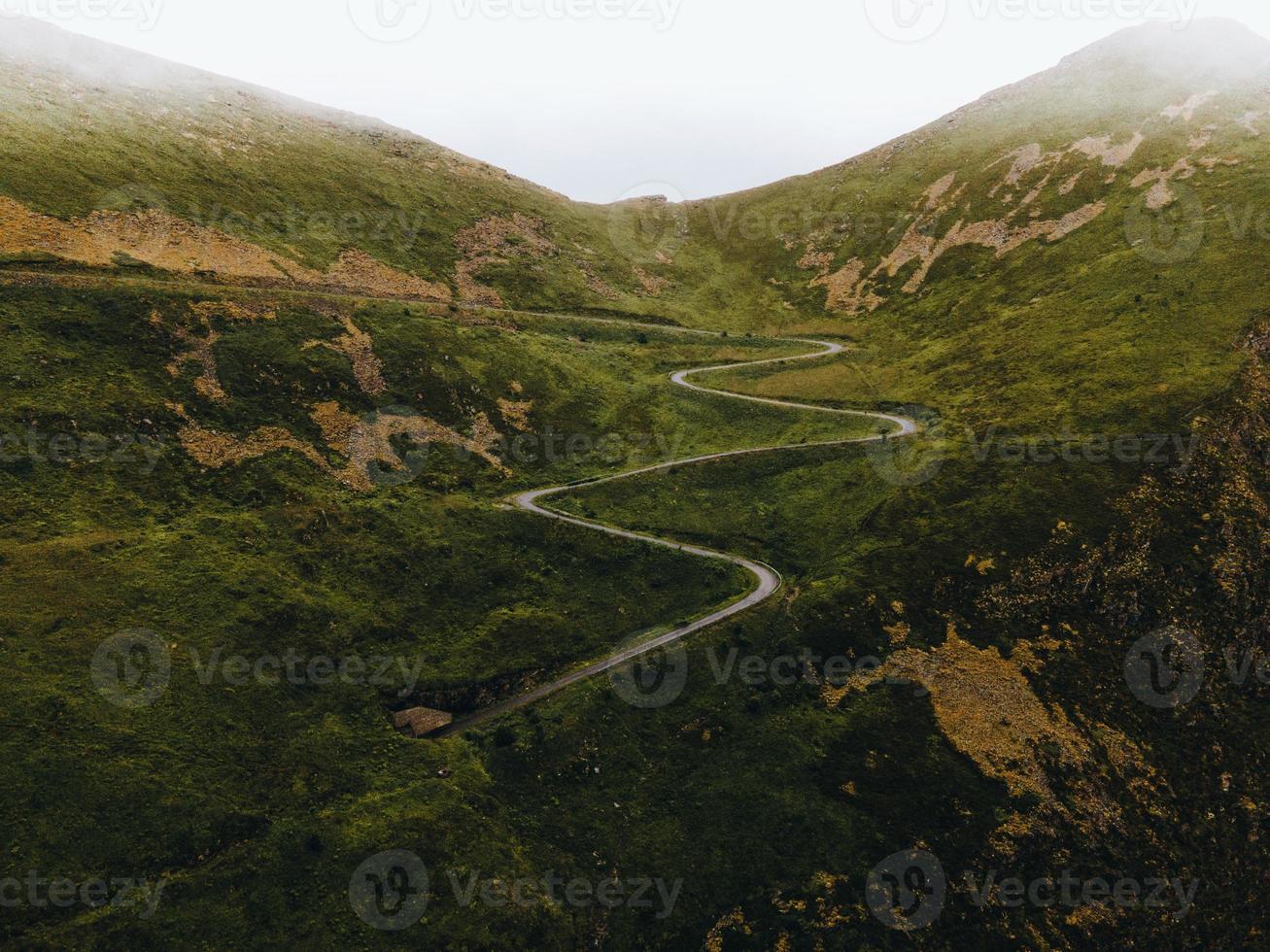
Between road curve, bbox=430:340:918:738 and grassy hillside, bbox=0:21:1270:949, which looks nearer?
grassy hillside, bbox=0:21:1270:949

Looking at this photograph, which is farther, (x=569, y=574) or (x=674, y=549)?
(x=674, y=549)

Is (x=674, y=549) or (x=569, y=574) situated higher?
(x=674, y=549)

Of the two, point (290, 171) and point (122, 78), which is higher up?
point (122, 78)

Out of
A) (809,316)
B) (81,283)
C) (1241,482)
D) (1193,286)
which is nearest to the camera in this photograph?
(1241,482)

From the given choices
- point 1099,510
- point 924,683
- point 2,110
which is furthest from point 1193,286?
point 2,110

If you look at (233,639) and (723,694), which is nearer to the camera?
(233,639)

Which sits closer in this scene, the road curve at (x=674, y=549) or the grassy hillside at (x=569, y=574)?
the grassy hillside at (x=569, y=574)

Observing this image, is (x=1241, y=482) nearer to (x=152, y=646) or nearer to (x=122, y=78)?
(x=152, y=646)

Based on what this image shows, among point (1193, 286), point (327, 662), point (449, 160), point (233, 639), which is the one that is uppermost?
point (449, 160)
